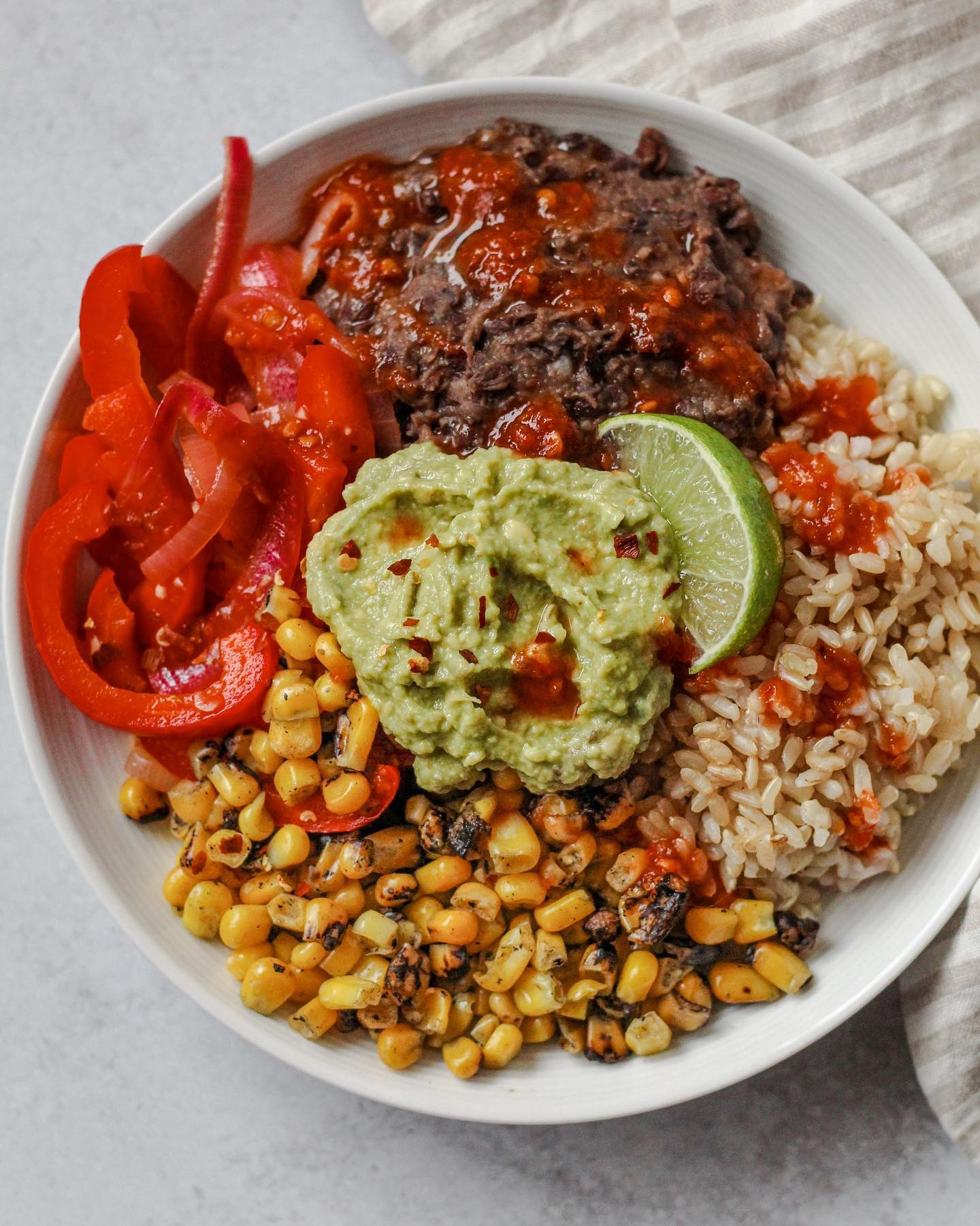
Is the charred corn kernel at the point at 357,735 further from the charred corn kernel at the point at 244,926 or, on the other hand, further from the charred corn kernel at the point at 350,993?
the charred corn kernel at the point at 350,993

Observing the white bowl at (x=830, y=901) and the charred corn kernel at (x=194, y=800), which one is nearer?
the white bowl at (x=830, y=901)

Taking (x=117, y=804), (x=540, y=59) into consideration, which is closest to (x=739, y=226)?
(x=540, y=59)

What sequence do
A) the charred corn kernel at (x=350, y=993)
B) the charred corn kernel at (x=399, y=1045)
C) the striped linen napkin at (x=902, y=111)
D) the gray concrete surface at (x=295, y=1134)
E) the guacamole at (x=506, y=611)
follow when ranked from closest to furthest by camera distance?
1. the guacamole at (x=506, y=611)
2. the charred corn kernel at (x=350, y=993)
3. the charred corn kernel at (x=399, y=1045)
4. the striped linen napkin at (x=902, y=111)
5. the gray concrete surface at (x=295, y=1134)

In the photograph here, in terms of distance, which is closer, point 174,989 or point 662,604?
point 662,604

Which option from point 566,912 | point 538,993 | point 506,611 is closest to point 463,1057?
point 538,993

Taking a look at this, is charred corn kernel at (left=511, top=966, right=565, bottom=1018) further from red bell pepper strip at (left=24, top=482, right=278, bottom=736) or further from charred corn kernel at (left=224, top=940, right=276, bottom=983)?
red bell pepper strip at (left=24, top=482, right=278, bottom=736)

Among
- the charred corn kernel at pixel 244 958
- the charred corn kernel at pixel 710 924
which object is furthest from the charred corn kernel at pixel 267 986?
the charred corn kernel at pixel 710 924

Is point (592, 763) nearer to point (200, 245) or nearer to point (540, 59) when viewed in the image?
point (200, 245)

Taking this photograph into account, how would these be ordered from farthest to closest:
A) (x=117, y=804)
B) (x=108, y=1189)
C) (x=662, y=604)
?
(x=108, y=1189), (x=117, y=804), (x=662, y=604)
